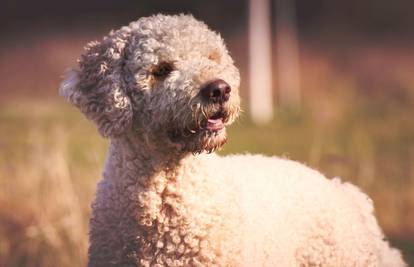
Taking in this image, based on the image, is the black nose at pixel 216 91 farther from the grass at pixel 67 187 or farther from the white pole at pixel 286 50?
the white pole at pixel 286 50

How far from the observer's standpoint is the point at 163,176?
5.84 meters

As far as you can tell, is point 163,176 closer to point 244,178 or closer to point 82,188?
point 244,178

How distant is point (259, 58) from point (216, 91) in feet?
87.5

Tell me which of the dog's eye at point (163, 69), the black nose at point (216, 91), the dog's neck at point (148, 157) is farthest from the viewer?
the dog's neck at point (148, 157)

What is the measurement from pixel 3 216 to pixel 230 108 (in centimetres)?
389

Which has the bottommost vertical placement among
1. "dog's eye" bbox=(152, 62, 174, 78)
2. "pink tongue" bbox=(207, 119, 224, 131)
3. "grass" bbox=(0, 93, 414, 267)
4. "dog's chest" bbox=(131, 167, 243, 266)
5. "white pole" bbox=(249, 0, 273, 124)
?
"dog's chest" bbox=(131, 167, 243, 266)

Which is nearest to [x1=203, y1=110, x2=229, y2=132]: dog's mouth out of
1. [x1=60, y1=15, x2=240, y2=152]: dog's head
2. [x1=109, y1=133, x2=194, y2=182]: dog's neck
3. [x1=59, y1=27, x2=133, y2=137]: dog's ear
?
[x1=60, y1=15, x2=240, y2=152]: dog's head

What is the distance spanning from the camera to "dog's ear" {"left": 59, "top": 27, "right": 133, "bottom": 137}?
18.9 feet

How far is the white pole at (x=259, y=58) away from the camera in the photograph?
3028cm

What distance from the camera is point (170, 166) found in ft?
19.1

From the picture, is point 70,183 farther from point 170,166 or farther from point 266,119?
point 266,119

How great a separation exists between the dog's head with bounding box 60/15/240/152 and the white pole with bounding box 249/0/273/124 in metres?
23.3

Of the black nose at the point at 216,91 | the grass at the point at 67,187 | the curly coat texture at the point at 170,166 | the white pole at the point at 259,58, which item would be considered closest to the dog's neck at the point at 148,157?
the curly coat texture at the point at 170,166

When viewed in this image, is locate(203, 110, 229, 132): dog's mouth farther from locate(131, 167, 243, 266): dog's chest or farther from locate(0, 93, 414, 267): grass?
locate(0, 93, 414, 267): grass
